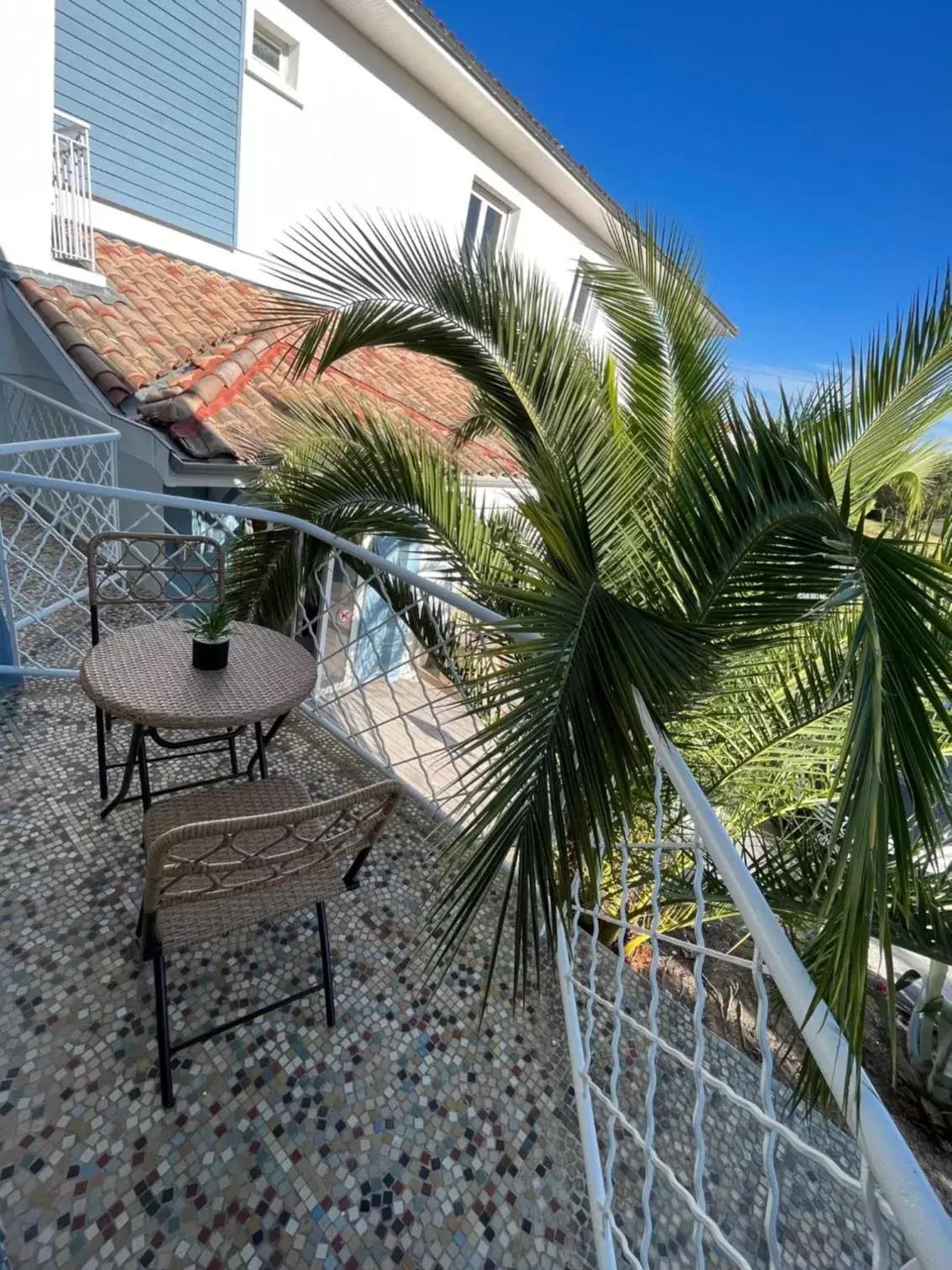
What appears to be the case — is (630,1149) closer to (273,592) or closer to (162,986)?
(162,986)

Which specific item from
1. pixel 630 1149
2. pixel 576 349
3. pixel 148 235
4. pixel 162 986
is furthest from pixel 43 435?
pixel 630 1149

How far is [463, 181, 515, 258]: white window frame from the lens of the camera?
32.7 ft

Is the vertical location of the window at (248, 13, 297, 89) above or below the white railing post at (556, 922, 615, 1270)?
above

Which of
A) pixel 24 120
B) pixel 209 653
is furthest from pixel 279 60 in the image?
pixel 209 653

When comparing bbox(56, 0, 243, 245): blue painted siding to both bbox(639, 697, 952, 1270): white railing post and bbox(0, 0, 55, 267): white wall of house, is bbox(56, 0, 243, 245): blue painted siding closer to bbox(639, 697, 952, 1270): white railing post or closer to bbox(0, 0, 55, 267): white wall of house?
bbox(0, 0, 55, 267): white wall of house

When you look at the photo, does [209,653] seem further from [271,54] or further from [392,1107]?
[271,54]

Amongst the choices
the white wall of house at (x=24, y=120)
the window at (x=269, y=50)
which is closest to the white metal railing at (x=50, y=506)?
the white wall of house at (x=24, y=120)

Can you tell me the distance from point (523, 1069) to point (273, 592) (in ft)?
→ 8.86

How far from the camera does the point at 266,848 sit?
5.23ft

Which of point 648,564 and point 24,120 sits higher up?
point 24,120

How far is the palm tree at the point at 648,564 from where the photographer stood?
1.34m

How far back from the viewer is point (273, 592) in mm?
3635

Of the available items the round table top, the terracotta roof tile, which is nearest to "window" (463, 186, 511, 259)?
the terracotta roof tile

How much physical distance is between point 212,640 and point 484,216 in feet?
35.7
